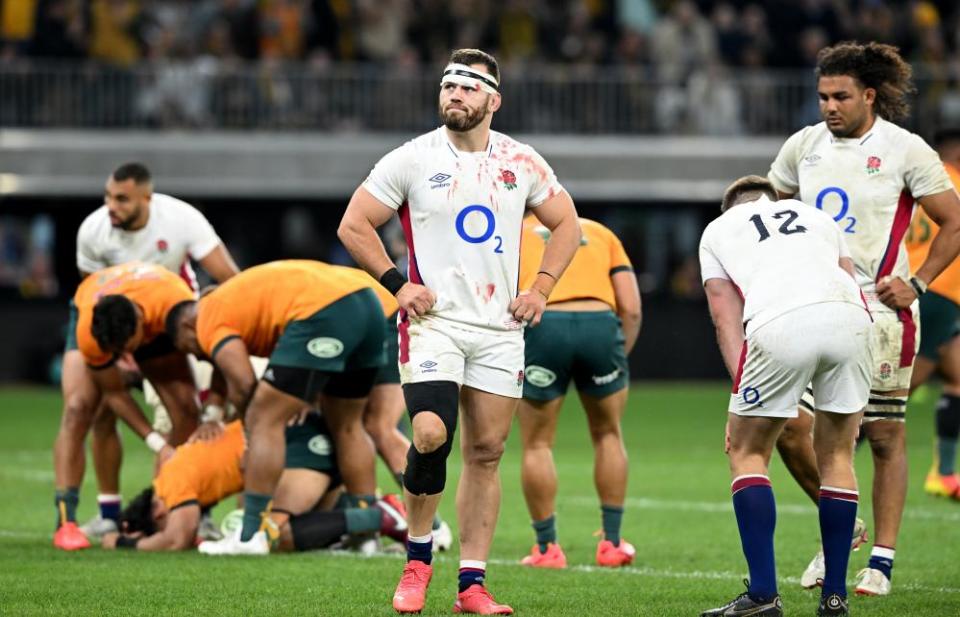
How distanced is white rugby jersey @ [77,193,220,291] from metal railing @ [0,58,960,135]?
40.5ft

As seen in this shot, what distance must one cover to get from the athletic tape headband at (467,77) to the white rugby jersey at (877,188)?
1754 mm

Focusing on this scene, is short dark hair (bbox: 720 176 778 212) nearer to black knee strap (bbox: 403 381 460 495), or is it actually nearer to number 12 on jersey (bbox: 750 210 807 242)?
number 12 on jersey (bbox: 750 210 807 242)

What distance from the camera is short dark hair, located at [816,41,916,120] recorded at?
761 centimetres

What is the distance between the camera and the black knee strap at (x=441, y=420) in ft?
22.7

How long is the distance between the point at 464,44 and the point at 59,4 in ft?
18.9

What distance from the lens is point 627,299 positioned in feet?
30.8

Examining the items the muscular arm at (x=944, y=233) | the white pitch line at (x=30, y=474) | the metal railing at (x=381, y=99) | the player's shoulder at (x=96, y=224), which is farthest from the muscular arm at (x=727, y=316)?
the metal railing at (x=381, y=99)

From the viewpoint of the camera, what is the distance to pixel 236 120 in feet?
77.5

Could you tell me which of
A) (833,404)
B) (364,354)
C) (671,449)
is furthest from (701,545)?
(671,449)

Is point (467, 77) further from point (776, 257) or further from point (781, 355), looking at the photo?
point (781, 355)

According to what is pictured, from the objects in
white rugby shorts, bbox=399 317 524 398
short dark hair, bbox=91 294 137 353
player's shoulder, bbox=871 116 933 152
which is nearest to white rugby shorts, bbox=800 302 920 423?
player's shoulder, bbox=871 116 933 152

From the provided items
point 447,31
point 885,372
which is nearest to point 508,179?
point 885,372

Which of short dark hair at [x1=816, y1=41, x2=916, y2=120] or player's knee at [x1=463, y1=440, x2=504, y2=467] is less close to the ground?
short dark hair at [x1=816, y1=41, x2=916, y2=120]

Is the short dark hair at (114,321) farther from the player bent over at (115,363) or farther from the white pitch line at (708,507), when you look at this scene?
the white pitch line at (708,507)
